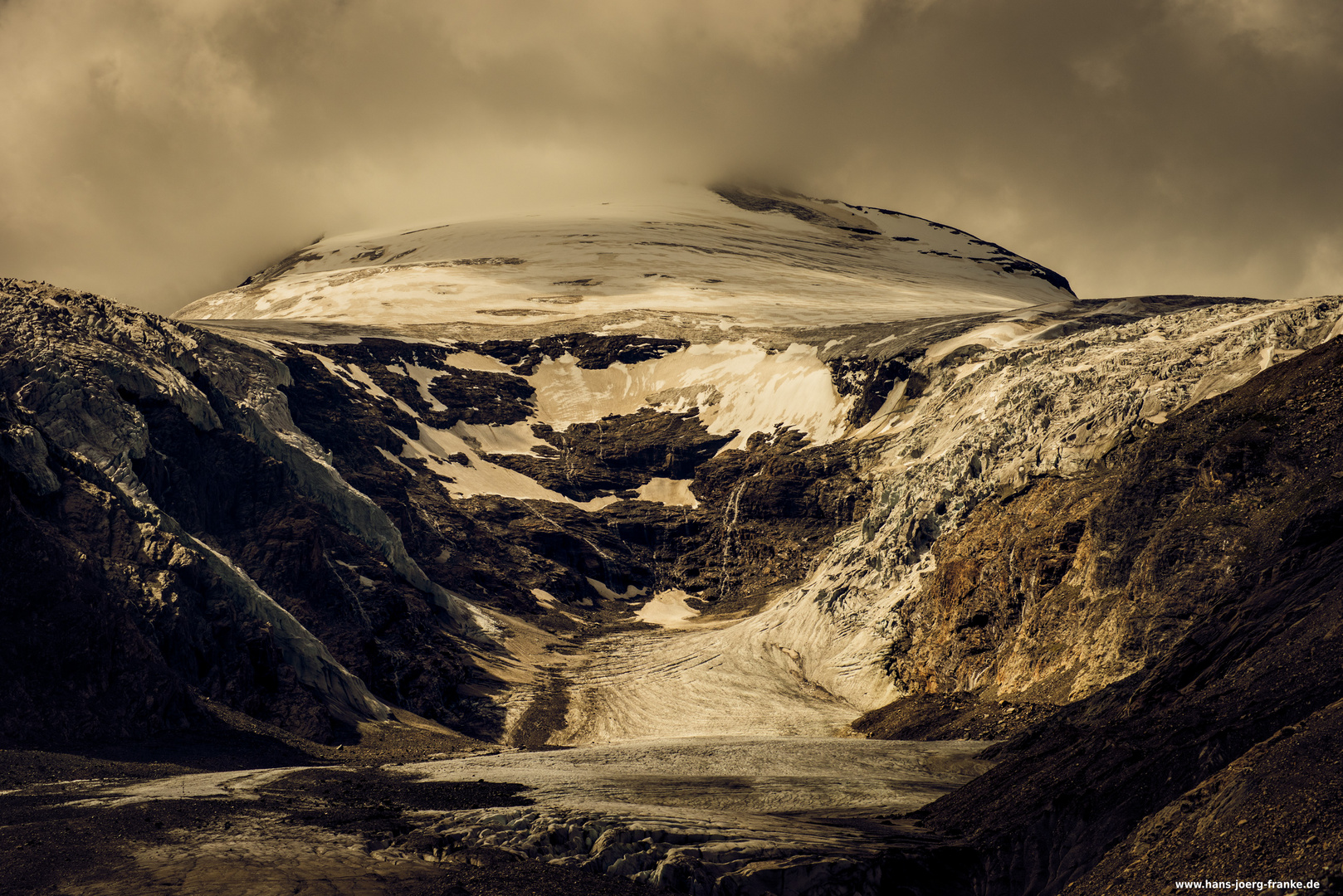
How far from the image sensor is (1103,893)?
16234mm

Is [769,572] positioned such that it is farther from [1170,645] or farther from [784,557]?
[1170,645]

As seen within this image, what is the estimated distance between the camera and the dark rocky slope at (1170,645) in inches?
621

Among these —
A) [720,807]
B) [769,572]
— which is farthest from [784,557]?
[720,807]

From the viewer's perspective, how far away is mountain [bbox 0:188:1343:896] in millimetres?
21062

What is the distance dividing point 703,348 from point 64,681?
4205 inches

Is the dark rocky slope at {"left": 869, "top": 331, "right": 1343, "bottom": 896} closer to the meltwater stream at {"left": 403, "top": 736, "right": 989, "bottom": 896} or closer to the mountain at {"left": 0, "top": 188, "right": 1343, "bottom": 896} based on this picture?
the mountain at {"left": 0, "top": 188, "right": 1343, "bottom": 896}

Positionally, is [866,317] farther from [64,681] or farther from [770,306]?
[64,681]

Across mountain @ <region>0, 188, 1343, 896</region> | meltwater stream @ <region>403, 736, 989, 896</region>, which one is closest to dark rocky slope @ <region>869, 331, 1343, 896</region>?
mountain @ <region>0, 188, 1343, 896</region>

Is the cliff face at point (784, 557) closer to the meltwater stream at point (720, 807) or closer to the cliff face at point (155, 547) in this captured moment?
the cliff face at point (155, 547)

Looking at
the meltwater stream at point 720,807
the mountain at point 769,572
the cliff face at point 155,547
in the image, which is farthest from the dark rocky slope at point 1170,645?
the cliff face at point 155,547

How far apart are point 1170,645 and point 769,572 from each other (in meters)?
56.1

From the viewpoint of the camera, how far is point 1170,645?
39.8 m

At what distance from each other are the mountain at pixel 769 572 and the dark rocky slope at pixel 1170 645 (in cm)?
12

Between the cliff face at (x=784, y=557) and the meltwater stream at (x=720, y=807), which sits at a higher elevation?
the cliff face at (x=784, y=557)
